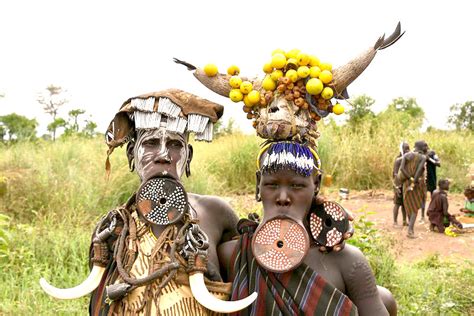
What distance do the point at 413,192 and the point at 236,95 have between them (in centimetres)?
830

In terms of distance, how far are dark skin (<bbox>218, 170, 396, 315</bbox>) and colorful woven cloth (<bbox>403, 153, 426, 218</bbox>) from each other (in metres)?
8.10

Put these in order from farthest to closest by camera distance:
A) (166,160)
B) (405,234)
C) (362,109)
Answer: (362,109)
(405,234)
(166,160)

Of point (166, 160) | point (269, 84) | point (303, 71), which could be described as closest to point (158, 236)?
point (166, 160)

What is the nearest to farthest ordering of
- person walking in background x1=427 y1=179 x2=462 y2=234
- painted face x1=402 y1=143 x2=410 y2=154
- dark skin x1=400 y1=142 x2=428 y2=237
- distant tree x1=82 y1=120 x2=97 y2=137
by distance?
dark skin x1=400 y1=142 x2=428 y2=237
person walking in background x1=427 y1=179 x2=462 y2=234
painted face x1=402 y1=143 x2=410 y2=154
distant tree x1=82 y1=120 x2=97 y2=137

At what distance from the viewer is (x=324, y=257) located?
6.79 ft

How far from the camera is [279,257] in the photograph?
6.52 feet

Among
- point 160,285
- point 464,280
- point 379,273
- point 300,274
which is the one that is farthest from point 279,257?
point 464,280

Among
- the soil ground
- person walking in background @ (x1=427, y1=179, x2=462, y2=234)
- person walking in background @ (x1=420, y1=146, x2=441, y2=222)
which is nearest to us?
the soil ground

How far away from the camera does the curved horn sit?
2.04 m

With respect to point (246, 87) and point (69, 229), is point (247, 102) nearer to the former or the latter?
point (246, 87)

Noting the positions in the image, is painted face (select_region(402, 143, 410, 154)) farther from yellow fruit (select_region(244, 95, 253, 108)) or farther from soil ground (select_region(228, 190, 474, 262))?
yellow fruit (select_region(244, 95, 253, 108))

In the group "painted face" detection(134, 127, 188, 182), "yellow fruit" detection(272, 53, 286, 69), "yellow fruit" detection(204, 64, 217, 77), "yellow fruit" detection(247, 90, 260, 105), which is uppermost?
"yellow fruit" detection(272, 53, 286, 69)


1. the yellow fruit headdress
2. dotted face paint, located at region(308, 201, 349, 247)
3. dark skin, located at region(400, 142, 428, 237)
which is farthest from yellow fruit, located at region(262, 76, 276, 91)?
dark skin, located at region(400, 142, 428, 237)

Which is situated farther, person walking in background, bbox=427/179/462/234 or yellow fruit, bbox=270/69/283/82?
person walking in background, bbox=427/179/462/234
